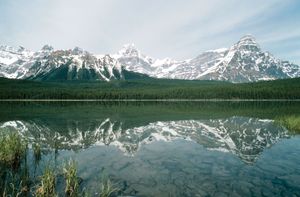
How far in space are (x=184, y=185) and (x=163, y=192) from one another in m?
2.35

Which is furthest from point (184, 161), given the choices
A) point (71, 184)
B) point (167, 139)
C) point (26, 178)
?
point (26, 178)

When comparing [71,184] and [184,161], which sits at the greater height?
[71,184]

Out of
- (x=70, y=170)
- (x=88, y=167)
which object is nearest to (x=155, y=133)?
(x=88, y=167)

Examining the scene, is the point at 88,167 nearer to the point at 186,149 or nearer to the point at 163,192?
the point at 163,192

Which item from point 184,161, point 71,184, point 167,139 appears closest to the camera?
point 71,184

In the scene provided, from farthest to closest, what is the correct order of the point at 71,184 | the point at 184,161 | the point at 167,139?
the point at 167,139 → the point at 184,161 → the point at 71,184

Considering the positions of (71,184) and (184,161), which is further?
(184,161)

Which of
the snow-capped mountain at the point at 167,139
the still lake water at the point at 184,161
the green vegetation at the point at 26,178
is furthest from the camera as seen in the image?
the snow-capped mountain at the point at 167,139

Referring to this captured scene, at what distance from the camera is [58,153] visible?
34.7 metres

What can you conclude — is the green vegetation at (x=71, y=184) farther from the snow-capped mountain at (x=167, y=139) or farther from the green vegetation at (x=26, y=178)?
the snow-capped mountain at (x=167, y=139)

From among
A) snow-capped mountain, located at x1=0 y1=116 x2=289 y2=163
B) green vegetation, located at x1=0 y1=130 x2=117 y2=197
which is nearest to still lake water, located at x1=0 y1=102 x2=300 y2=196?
snow-capped mountain, located at x1=0 y1=116 x2=289 y2=163

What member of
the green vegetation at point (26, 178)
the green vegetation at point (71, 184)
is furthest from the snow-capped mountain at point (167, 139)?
the green vegetation at point (71, 184)

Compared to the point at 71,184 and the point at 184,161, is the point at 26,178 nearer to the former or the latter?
the point at 71,184

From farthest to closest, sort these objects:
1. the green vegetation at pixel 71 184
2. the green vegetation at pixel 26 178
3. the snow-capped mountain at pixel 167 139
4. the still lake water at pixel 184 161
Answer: the snow-capped mountain at pixel 167 139
the still lake water at pixel 184 161
the green vegetation at pixel 71 184
the green vegetation at pixel 26 178
